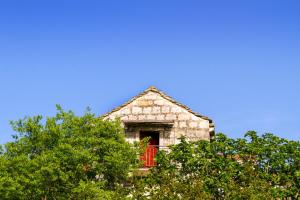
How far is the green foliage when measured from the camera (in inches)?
1028

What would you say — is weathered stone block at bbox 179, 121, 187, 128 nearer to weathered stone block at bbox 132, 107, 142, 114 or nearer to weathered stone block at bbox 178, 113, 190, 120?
weathered stone block at bbox 178, 113, 190, 120

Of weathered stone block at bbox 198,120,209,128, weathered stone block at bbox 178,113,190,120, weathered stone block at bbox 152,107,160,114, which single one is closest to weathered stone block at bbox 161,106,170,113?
weathered stone block at bbox 152,107,160,114

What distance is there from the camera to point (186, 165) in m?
27.2

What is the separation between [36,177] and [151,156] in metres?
6.93

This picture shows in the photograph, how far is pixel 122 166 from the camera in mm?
24688

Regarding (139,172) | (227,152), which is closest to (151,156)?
(139,172)

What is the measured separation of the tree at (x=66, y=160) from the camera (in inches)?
926

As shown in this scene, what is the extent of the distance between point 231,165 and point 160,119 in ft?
13.0

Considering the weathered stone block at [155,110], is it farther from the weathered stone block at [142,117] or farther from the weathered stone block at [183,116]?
the weathered stone block at [183,116]

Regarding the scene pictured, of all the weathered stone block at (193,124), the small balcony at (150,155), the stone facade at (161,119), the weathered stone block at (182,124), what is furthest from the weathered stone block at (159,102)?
the small balcony at (150,155)

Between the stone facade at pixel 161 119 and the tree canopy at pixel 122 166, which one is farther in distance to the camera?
the stone facade at pixel 161 119

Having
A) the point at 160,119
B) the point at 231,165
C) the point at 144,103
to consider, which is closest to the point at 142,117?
the point at 144,103

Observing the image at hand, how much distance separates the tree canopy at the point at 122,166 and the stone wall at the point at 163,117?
877 mm

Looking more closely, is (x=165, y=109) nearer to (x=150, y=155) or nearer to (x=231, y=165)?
(x=150, y=155)
